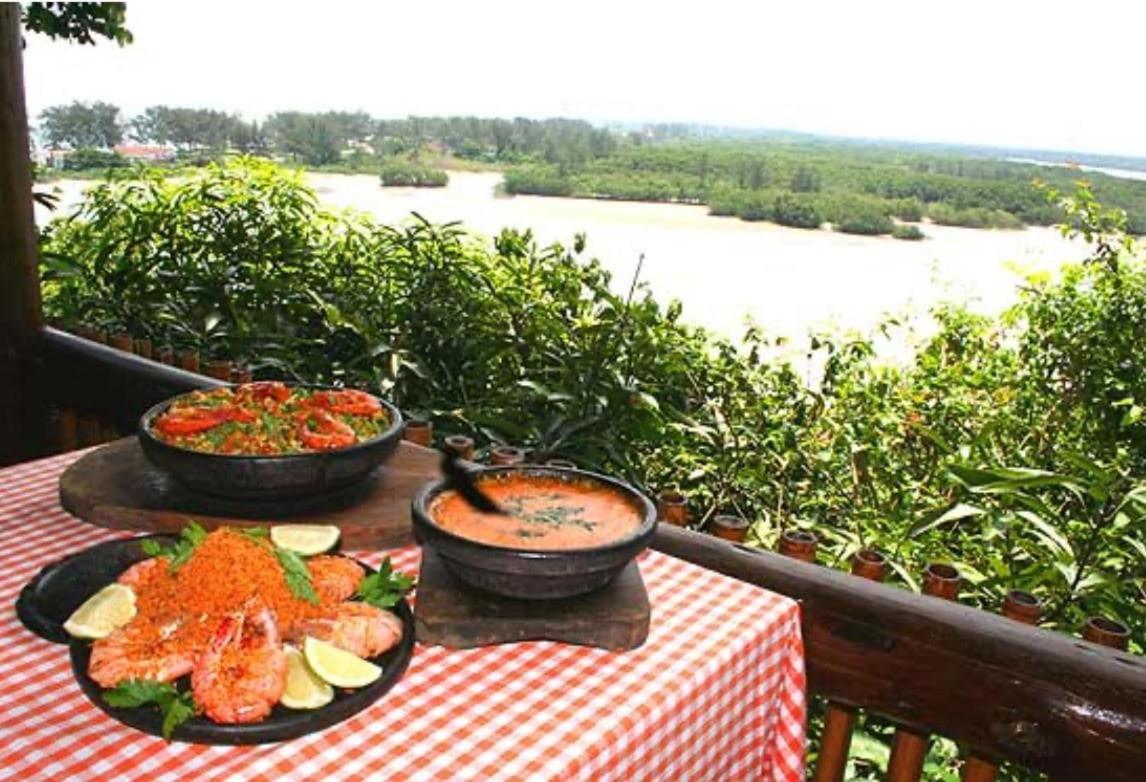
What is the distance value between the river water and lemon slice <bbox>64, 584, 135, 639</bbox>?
2.29 meters

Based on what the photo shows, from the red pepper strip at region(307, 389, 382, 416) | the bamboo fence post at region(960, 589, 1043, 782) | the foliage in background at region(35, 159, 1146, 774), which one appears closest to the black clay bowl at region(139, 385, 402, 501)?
the red pepper strip at region(307, 389, 382, 416)

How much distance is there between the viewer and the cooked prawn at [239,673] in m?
0.97

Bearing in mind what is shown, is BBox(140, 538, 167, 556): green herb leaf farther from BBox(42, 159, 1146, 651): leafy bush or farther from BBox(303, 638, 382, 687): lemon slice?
BBox(42, 159, 1146, 651): leafy bush

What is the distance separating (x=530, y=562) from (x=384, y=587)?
206 mm

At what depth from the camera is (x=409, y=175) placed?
13.2 feet

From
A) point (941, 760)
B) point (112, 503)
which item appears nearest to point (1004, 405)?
point (941, 760)

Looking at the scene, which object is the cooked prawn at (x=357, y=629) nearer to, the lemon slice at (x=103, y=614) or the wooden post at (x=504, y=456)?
the lemon slice at (x=103, y=614)

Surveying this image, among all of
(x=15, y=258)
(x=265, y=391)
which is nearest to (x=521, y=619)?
(x=265, y=391)

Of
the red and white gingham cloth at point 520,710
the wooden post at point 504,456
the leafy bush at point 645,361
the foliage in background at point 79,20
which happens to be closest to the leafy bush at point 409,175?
the leafy bush at point 645,361

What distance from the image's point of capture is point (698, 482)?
3.08m

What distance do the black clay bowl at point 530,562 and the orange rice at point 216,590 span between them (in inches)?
6.6

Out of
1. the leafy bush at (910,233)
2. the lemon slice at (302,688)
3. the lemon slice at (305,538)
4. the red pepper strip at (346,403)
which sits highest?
the leafy bush at (910,233)

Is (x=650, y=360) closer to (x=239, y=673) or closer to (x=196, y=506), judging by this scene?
(x=196, y=506)

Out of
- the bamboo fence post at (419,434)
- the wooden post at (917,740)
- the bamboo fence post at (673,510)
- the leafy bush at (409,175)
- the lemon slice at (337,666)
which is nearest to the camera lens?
the lemon slice at (337,666)
